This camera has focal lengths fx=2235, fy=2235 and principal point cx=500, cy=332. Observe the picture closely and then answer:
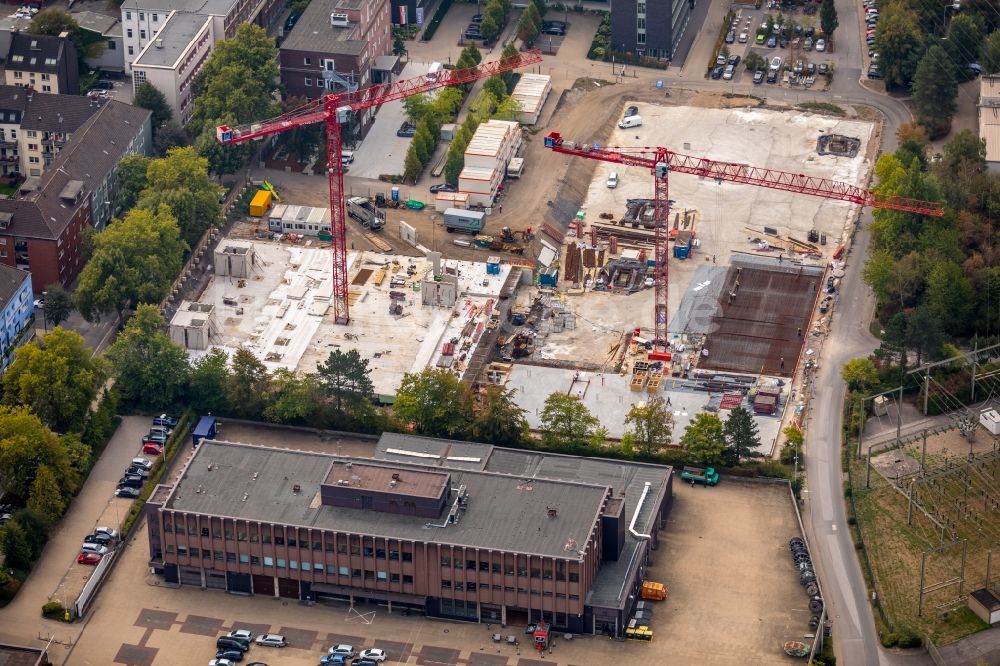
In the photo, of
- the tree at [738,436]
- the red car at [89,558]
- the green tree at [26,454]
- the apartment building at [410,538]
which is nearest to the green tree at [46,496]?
the green tree at [26,454]

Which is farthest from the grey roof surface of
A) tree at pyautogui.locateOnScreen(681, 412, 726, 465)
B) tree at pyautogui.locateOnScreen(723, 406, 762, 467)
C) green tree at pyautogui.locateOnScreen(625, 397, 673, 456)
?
tree at pyautogui.locateOnScreen(723, 406, 762, 467)

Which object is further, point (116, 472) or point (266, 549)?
point (116, 472)

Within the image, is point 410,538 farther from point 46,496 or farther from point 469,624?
point 46,496

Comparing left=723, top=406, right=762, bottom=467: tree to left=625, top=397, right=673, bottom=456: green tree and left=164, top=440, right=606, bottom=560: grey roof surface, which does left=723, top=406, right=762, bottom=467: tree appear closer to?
left=625, top=397, right=673, bottom=456: green tree

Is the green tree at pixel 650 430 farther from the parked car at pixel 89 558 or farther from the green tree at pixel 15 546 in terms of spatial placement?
the green tree at pixel 15 546

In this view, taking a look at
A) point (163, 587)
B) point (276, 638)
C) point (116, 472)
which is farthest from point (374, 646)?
point (116, 472)

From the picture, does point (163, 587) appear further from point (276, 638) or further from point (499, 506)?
point (499, 506)
